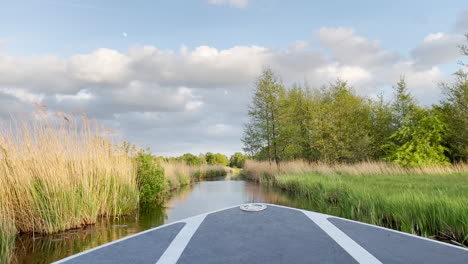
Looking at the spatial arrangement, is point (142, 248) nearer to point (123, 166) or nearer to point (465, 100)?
point (123, 166)

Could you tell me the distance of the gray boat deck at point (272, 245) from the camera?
1568mm

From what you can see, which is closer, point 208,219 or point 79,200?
point 208,219

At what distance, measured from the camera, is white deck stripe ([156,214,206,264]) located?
1568mm

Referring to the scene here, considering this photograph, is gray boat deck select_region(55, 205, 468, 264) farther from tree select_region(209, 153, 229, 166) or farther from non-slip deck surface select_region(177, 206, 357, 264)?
tree select_region(209, 153, 229, 166)

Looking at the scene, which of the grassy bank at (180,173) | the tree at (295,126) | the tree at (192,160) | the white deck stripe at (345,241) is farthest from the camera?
the tree at (192,160)

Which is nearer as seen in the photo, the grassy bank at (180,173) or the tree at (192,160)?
the grassy bank at (180,173)

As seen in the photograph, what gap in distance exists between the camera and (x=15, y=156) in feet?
13.7

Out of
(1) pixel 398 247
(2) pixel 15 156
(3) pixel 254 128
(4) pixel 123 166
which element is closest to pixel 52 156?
(2) pixel 15 156

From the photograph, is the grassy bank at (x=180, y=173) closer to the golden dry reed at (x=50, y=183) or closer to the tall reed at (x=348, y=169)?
the tall reed at (x=348, y=169)

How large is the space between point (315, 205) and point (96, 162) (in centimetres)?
470

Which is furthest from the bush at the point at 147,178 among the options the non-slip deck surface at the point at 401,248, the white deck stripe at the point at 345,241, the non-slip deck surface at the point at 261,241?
the non-slip deck surface at the point at 401,248

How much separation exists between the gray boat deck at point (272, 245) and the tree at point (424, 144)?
47.9ft

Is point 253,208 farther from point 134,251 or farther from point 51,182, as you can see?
point 51,182

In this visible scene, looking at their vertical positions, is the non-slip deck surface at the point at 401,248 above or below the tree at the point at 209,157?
below
